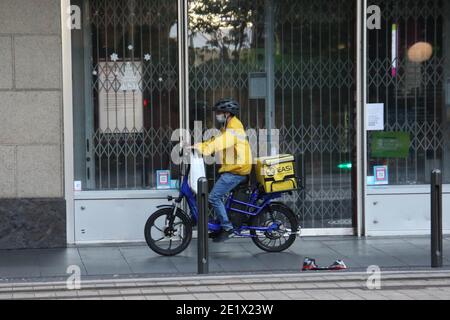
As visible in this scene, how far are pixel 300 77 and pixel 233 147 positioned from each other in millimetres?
1991

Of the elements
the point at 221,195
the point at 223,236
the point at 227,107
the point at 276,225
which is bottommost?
the point at 223,236

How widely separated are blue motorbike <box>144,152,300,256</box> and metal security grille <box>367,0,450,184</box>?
Result: 195 centimetres

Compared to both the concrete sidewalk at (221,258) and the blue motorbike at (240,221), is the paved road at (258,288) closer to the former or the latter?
the concrete sidewalk at (221,258)

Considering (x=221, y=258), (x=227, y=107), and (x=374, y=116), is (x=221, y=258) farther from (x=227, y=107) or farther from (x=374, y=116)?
(x=374, y=116)

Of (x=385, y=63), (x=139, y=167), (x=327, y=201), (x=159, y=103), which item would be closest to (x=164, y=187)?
(x=139, y=167)

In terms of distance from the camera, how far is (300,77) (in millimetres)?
11695

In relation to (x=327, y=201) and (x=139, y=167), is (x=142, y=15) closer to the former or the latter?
(x=139, y=167)

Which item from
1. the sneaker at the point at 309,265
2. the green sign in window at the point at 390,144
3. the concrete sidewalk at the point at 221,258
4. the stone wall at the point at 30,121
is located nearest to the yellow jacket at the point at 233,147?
the concrete sidewalk at the point at 221,258

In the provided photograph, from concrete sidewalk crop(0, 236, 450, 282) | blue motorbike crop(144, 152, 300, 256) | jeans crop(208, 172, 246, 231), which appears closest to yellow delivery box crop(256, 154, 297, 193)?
blue motorbike crop(144, 152, 300, 256)

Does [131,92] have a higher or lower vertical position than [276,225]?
higher

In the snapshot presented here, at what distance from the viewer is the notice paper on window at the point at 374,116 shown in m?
11.7

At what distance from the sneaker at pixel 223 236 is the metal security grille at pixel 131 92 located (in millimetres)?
1429

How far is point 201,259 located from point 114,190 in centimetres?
276

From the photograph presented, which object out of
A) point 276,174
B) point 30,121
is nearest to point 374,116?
point 276,174
